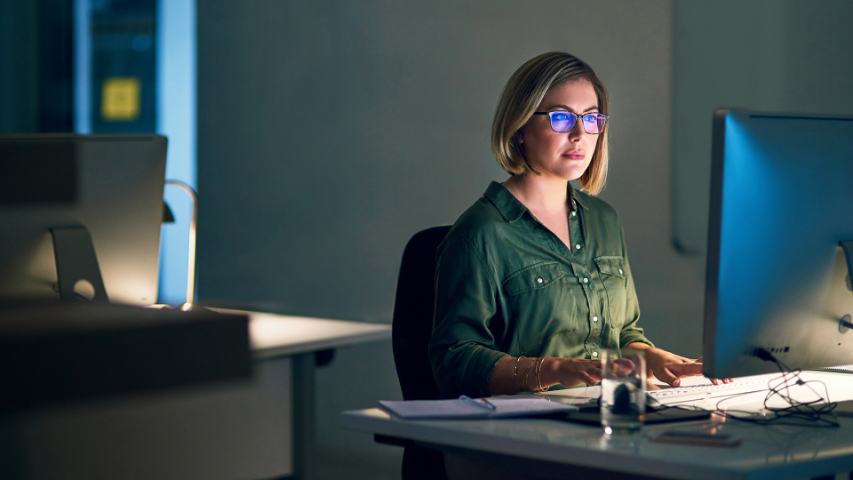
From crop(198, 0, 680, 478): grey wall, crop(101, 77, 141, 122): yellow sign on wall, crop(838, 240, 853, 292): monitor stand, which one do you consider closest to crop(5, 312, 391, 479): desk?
crop(198, 0, 680, 478): grey wall

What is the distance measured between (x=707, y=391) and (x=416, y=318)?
57cm

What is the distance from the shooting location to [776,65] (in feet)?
9.73

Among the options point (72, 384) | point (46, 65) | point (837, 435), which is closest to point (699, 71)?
point (837, 435)

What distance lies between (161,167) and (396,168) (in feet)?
4.55

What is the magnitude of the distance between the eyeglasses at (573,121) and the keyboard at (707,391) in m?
0.53

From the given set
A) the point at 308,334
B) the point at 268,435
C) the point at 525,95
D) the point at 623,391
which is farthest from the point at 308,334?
the point at 623,391

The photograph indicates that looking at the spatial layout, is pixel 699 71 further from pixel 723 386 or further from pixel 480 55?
pixel 723 386

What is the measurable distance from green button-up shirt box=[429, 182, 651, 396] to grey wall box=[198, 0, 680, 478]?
3.61ft

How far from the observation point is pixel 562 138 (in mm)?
1999

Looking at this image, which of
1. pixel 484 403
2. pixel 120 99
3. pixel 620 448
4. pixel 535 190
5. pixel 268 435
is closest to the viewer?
pixel 620 448

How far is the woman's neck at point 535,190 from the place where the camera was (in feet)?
6.77

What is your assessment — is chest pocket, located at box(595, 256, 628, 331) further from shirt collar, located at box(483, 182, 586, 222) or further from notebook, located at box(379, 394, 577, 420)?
notebook, located at box(379, 394, 577, 420)

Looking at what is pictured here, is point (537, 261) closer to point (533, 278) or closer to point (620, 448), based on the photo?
point (533, 278)

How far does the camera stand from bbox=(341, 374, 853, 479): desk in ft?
3.92
